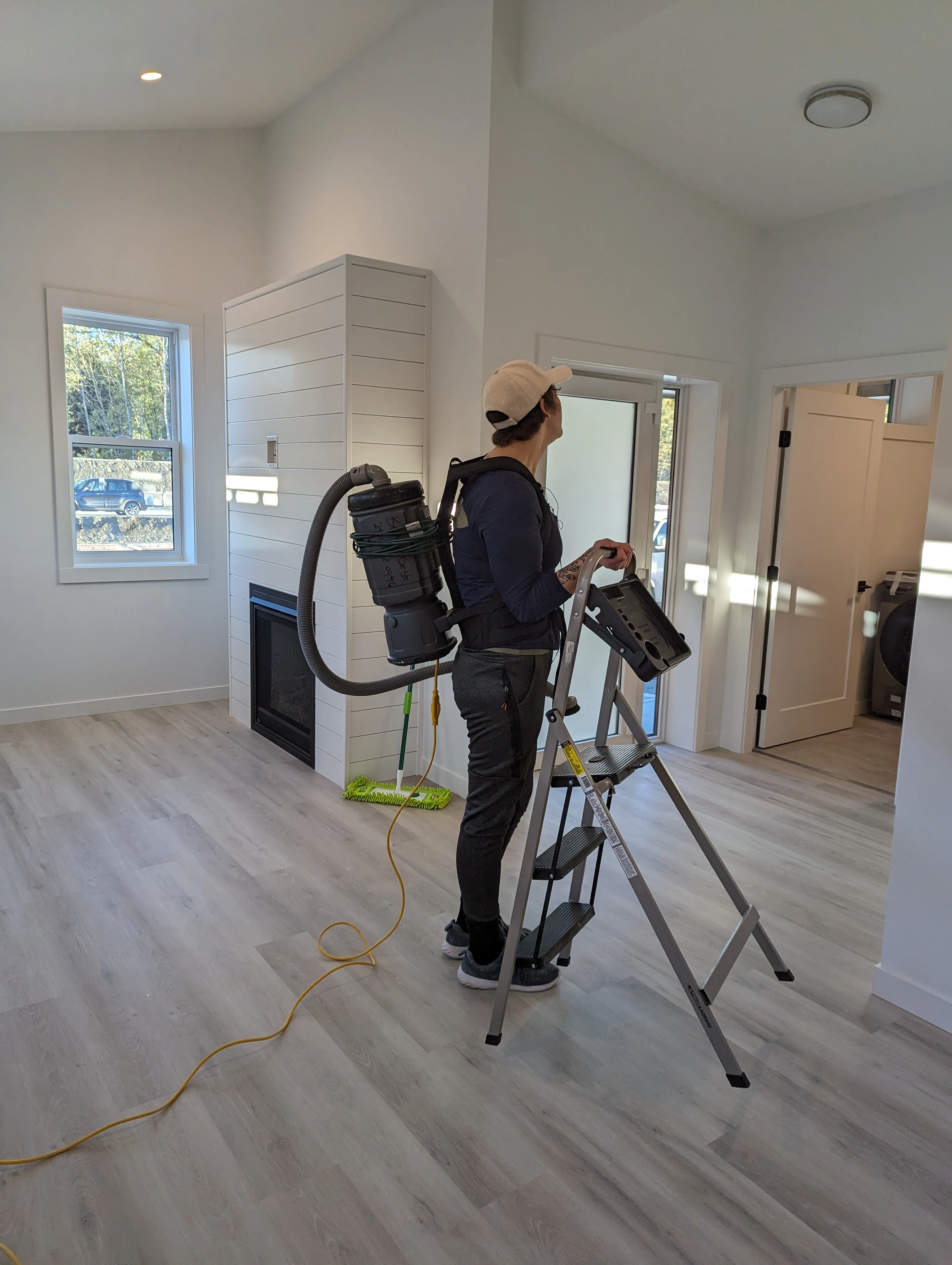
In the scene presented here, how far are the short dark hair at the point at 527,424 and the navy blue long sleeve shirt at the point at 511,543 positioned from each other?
0.15 meters

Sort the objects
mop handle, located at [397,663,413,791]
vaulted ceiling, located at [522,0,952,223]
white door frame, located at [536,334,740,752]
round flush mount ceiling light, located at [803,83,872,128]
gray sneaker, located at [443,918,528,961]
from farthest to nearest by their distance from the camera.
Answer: white door frame, located at [536,334,740,752] → mop handle, located at [397,663,413,791] → round flush mount ceiling light, located at [803,83,872,128] → vaulted ceiling, located at [522,0,952,223] → gray sneaker, located at [443,918,528,961]

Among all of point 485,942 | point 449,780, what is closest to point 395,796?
point 449,780

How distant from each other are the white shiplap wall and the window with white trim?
1.04 meters

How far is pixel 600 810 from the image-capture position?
78.4 inches

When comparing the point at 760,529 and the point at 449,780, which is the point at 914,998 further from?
the point at 760,529

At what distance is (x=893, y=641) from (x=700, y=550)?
162 centimetres

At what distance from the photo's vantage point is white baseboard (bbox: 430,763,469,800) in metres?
3.79

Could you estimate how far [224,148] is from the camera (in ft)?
16.6

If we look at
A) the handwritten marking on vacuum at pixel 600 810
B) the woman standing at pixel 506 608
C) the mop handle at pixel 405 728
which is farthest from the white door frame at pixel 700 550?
the handwritten marking on vacuum at pixel 600 810

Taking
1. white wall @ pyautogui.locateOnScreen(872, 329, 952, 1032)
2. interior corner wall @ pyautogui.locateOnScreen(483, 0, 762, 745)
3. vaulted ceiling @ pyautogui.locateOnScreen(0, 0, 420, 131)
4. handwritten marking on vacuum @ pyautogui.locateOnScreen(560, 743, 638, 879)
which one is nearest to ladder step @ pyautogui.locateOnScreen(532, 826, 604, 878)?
handwritten marking on vacuum @ pyautogui.locateOnScreen(560, 743, 638, 879)

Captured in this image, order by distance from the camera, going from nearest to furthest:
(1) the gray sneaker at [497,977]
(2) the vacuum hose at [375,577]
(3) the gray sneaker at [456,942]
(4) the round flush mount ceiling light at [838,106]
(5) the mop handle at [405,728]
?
(2) the vacuum hose at [375,577] < (1) the gray sneaker at [497,977] < (3) the gray sneaker at [456,942] < (4) the round flush mount ceiling light at [838,106] < (5) the mop handle at [405,728]

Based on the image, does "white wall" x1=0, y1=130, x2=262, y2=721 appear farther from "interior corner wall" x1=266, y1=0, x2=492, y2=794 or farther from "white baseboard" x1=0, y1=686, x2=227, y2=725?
"interior corner wall" x1=266, y1=0, x2=492, y2=794

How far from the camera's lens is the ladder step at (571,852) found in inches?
81.4

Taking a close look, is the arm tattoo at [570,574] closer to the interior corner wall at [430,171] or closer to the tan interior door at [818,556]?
the interior corner wall at [430,171]
